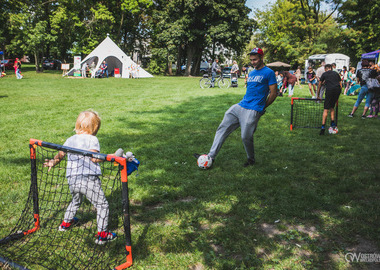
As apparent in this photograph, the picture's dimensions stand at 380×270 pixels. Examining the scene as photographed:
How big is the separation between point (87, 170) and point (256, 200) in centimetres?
244

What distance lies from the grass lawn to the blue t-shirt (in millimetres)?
1232

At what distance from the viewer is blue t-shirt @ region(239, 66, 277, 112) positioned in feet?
16.8

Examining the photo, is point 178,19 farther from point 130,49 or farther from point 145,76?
point 130,49

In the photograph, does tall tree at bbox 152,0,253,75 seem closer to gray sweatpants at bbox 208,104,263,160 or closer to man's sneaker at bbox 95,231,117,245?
gray sweatpants at bbox 208,104,263,160

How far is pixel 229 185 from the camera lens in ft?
15.5

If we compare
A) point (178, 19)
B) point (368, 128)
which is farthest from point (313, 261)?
point (178, 19)

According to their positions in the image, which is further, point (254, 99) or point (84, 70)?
point (84, 70)

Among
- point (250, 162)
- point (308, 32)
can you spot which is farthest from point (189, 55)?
point (250, 162)

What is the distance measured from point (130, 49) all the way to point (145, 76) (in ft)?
60.7

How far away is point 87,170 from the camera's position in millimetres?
3010

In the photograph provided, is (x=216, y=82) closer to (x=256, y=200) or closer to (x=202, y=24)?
(x=256, y=200)

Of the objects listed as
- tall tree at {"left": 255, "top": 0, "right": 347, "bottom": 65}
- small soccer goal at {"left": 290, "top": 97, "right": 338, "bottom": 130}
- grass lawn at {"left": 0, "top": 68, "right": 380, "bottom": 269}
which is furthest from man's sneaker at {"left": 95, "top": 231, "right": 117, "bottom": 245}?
tall tree at {"left": 255, "top": 0, "right": 347, "bottom": 65}

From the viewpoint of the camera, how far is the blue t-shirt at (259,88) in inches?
202

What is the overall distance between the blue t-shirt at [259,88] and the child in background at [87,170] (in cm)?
301
